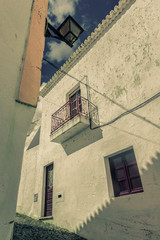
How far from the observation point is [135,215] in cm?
441

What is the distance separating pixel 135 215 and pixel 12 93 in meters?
4.65

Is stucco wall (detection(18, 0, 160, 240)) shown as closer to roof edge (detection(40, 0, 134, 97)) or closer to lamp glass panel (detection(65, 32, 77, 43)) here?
roof edge (detection(40, 0, 134, 97))

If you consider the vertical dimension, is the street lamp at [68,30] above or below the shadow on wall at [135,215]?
above

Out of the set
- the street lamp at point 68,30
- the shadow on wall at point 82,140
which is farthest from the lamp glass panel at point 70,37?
the shadow on wall at point 82,140

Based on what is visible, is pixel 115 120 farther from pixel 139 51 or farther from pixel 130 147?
pixel 139 51

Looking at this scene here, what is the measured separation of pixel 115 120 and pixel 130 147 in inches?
46.8

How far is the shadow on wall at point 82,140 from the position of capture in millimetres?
Result: 6466

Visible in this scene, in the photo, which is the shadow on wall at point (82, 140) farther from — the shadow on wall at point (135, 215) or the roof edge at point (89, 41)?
the roof edge at point (89, 41)

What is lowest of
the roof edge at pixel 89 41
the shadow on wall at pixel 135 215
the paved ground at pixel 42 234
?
the paved ground at pixel 42 234

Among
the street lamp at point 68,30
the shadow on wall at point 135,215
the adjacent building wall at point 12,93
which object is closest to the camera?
the adjacent building wall at point 12,93

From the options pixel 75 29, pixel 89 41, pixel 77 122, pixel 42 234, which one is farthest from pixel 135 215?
pixel 89 41

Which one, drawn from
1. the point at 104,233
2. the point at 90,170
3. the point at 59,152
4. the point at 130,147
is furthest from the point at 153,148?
the point at 59,152

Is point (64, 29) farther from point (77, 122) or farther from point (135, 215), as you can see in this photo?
point (135, 215)

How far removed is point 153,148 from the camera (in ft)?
15.2
